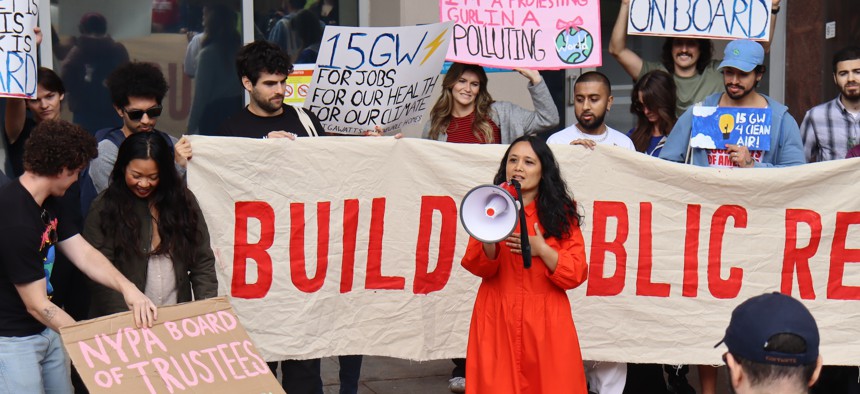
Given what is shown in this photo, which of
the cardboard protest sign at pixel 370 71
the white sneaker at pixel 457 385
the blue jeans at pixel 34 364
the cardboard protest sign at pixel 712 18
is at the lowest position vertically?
the white sneaker at pixel 457 385

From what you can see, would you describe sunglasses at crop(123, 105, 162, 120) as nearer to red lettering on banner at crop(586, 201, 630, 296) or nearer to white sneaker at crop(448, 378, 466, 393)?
red lettering on banner at crop(586, 201, 630, 296)

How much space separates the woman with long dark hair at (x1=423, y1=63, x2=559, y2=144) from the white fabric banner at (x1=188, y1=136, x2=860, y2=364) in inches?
19.6

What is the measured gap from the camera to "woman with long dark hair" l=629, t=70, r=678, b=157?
254 inches

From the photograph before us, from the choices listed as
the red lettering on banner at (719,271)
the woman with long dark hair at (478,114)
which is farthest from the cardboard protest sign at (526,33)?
the red lettering on banner at (719,271)

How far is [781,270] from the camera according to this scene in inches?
237

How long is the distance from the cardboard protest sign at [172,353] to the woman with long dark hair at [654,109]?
2.87 metres

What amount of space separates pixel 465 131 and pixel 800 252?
6.17 feet

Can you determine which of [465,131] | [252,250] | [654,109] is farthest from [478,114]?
[252,250]

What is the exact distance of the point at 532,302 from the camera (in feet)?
15.9

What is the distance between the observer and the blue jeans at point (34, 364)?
4.35 m

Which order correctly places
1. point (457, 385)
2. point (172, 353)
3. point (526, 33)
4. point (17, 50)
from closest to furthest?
point (172, 353), point (17, 50), point (526, 33), point (457, 385)

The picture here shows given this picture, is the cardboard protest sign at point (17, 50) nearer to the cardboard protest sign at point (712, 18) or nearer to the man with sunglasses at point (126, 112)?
the man with sunglasses at point (126, 112)

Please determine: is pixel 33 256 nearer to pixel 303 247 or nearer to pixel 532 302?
pixel 303 247

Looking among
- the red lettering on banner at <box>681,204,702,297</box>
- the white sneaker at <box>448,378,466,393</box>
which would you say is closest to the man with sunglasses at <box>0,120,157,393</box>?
the white sneaker at <box>448,378,466,393</box>
